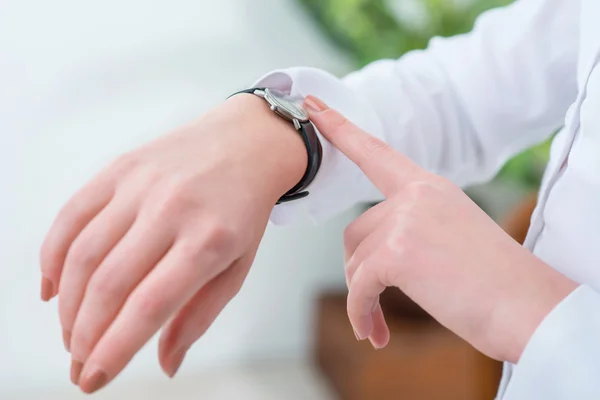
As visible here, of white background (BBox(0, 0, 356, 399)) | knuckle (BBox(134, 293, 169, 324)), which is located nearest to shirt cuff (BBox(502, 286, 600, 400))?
knuckle (BBox(134, 293, 169, 324))

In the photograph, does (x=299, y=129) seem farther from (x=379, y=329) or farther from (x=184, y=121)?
(x=184, y=121)

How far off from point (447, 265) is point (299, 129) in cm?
19

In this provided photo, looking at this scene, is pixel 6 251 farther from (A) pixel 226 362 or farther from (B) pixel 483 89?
(B) pixel 483 89

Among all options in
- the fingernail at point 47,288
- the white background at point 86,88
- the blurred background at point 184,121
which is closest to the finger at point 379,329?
the fingernail at point 47,288

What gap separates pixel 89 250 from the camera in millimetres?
431

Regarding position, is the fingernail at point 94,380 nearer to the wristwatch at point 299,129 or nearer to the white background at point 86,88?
the wristwatch at point 299,129

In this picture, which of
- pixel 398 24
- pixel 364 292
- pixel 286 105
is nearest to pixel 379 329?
pixel 364 292

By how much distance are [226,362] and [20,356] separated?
1.81ft

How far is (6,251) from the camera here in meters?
1.70

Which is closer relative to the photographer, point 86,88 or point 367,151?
point 367,151

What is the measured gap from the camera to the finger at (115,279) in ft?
1.37

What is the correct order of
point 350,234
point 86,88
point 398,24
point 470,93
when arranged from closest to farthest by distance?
point 350,234 < point 470,93 < point 398,24 < point 86,88

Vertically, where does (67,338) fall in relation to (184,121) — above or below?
above

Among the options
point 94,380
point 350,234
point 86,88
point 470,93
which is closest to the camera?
point 94,380
